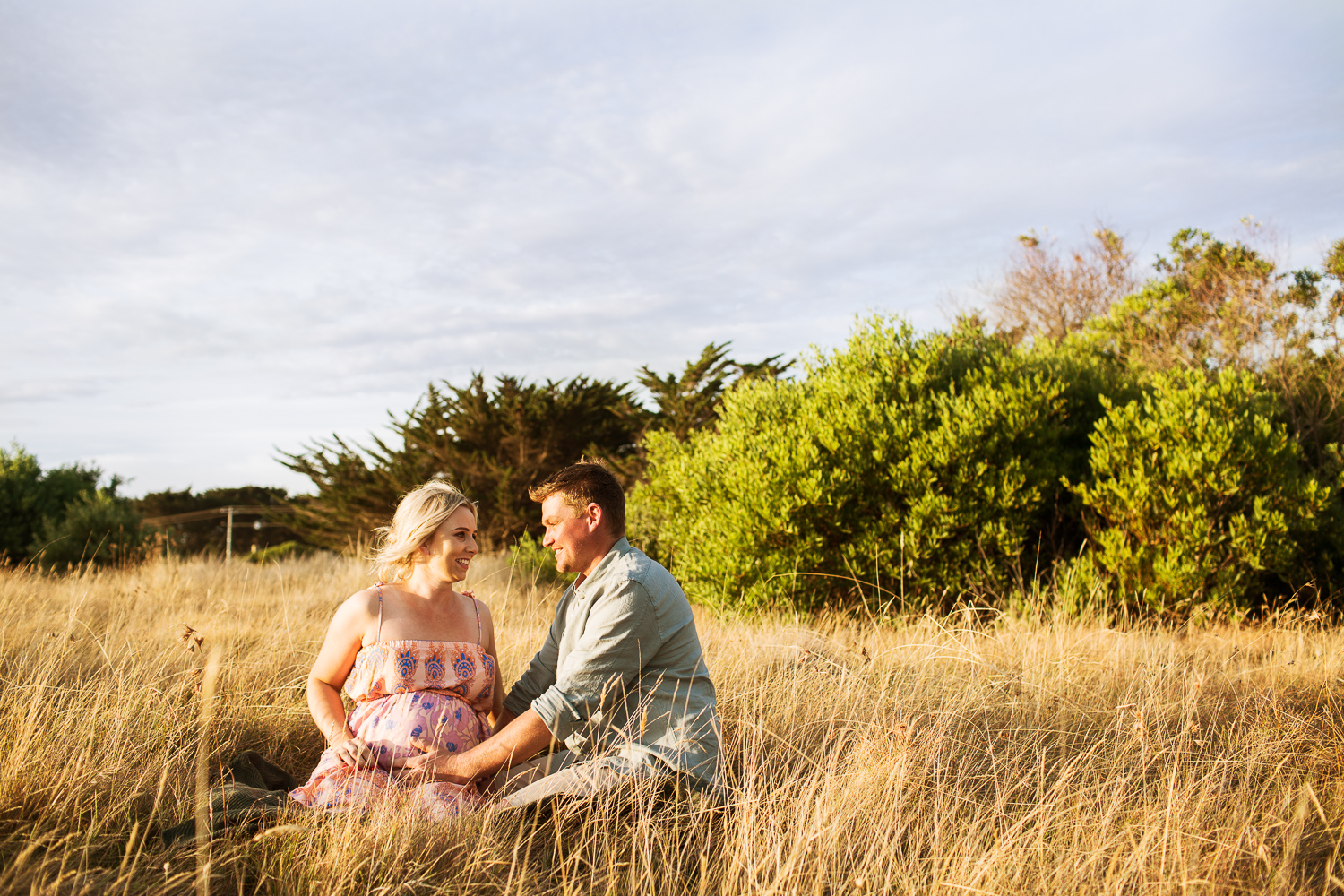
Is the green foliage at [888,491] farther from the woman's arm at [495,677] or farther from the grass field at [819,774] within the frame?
the woman's arm at [495,677]

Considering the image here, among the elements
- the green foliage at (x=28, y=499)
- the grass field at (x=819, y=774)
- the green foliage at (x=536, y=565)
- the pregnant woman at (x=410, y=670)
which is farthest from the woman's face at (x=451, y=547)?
the green foliage at (x=28, y=499)

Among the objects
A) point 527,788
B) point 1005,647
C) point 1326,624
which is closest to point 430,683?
point 527,788

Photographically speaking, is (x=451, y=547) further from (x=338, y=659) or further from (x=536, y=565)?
(x=536, y=565)

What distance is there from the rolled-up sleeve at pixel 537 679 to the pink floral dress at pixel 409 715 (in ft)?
0.39

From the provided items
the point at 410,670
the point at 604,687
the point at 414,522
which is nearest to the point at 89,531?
the point at 414,522

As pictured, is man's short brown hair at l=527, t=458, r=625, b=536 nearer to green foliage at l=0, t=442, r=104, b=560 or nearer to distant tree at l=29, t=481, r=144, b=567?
distant tree at l=29, t=481, r=144, b=567

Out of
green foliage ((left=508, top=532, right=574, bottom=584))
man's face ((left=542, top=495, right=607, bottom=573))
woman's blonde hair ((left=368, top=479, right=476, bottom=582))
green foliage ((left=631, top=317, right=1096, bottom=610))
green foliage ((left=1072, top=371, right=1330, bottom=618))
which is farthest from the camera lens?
green foliage ((left=508, top=532, right=574, bottom=584))

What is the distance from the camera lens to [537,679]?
132 inches

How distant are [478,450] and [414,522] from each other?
550 inches

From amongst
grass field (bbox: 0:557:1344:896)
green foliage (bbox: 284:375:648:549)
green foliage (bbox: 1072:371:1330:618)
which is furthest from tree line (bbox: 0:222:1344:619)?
green foliage (bbox: 284:375:648:549)

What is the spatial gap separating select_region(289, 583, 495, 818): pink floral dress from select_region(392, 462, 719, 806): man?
0.10m

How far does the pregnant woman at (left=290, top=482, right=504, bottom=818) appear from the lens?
2.88 meters

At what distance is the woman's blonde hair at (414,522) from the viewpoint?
10.9 ft

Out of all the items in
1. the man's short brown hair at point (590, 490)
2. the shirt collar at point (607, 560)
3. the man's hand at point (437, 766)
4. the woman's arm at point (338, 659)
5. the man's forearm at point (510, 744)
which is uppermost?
the man's short brown hair at point (590, 490)
